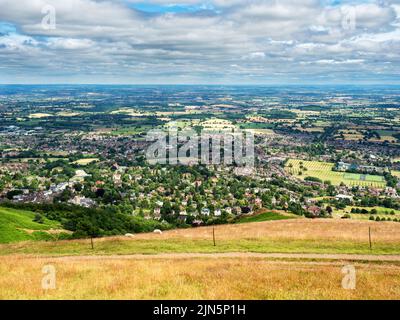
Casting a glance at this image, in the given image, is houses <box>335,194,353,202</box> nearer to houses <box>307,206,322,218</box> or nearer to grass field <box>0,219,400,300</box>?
houses <box>307,206,322,218</box>

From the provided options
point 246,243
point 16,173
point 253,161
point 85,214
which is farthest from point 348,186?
point 16,173

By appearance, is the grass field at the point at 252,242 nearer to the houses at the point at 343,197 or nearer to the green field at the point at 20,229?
the green field at the point at 20,229

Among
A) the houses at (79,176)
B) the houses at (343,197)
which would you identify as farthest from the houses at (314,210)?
the houses at (79,176)

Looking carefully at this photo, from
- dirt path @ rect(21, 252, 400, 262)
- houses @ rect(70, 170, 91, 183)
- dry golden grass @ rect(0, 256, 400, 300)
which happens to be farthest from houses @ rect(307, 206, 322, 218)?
houses @ rect(70, 170, 91, 183)

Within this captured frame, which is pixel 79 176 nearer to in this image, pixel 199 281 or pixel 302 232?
pixel 302 232

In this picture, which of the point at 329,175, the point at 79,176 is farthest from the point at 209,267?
the point at 329,175
